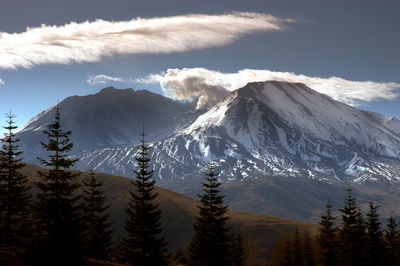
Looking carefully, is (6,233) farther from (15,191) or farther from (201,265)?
(201,265)

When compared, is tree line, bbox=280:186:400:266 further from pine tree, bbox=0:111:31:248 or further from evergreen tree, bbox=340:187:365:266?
pine tree, bbox=0:111:31:248

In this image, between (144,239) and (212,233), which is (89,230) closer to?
(144,239)

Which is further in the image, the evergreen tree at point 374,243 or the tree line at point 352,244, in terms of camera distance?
the evergreen tree at point 374,243

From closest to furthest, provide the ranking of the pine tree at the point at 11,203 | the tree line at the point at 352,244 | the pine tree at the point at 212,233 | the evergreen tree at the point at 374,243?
the pine tree at the point at 11,203
the pine tree at the point at 212,233
the tree line at the point at 352,244
the evergreen tree at the point at 374,243

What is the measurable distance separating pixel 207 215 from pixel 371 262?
29801 mm

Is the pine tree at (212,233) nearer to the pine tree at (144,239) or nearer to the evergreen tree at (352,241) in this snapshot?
the pine tree at (144,239)

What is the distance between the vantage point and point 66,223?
114 ft

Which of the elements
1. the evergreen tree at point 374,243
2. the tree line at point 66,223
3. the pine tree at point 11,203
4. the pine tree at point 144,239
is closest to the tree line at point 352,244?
the evergreen tree at point 374,243

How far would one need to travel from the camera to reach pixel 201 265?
58719 mm

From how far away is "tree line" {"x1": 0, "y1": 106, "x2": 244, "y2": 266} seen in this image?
32062 mm

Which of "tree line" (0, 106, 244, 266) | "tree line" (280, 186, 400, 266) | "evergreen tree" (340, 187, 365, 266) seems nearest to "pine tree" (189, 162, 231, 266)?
"tree line" (0, 106, 244, 266)

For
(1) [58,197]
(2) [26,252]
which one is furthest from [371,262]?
(2) [26,252]

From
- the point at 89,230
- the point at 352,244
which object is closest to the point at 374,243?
the point at 352,244

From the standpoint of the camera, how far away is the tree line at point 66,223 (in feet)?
105
